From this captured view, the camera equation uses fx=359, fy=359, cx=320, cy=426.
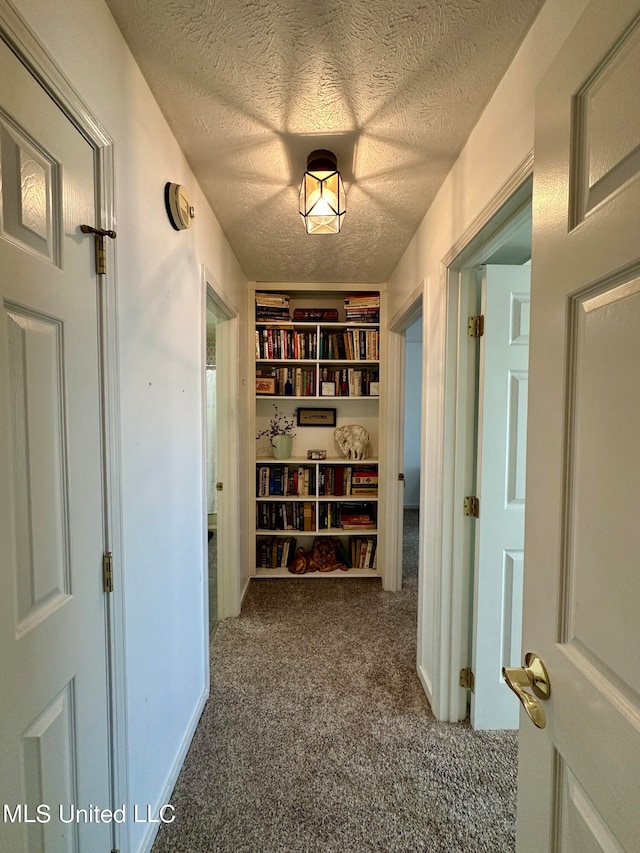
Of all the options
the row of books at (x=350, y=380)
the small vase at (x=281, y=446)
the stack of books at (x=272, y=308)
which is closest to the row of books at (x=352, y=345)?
the row of books at (x=350, y=380)

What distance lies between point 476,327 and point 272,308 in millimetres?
1842

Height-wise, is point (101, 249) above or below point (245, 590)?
above

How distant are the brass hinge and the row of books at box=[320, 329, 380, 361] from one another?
2.35 metres

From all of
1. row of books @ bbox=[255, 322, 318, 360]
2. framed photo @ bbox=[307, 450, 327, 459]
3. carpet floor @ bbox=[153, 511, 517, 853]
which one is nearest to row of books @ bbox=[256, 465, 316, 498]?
framed photo @ bbox=[307, 450, 327, 459]

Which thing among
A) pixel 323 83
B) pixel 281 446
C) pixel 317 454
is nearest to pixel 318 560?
pixel 317 454

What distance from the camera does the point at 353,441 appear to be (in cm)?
313

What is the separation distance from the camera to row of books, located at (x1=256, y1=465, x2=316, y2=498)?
305 centimetres

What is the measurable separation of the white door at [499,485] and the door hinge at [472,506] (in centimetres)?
3

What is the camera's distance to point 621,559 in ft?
1.67

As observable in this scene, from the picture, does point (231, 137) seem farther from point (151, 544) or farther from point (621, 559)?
point (621, 559)

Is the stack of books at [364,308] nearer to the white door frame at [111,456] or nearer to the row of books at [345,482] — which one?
the row of books at [345,482]

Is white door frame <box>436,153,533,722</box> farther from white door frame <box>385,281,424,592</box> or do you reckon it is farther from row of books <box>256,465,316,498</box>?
row of books <box>256,465,316,498</box>

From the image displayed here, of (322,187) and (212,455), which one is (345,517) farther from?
(322,187)

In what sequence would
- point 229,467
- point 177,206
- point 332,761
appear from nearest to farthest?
point 177,206, point 332,761, point 229,467
